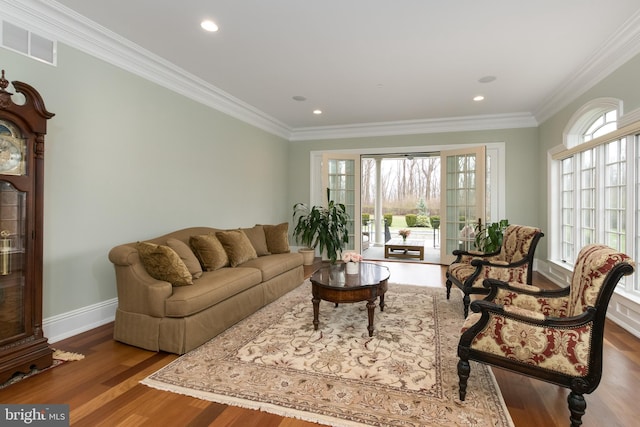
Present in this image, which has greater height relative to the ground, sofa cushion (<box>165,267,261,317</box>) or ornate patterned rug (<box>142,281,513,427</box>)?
sofa cushion (<box>165,267,261,317</box>)

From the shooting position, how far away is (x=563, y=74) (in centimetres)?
416

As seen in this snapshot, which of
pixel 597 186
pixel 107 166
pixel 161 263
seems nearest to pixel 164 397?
pixel 161 263

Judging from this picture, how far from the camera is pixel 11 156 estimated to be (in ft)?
7.60

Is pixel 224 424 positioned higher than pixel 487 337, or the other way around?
pixel 487 337

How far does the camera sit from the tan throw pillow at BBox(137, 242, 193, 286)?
9.25 feet

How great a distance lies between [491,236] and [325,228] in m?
3.07

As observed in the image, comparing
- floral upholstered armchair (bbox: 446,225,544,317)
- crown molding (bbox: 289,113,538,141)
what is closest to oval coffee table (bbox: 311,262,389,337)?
floral upholstered armchair (bbox: 446,225,544,317)

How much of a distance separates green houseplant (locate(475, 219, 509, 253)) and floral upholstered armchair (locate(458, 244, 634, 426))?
3.39 meters

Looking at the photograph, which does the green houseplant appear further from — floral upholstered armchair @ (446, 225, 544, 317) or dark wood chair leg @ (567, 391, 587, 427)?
dark wood chair leg @ (567, 391, 587, 427)

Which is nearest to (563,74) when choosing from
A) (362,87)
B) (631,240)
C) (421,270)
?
(631,240)

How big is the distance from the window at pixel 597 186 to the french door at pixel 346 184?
138 inches

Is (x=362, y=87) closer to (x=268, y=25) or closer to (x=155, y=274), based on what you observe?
(x=268, y=25)

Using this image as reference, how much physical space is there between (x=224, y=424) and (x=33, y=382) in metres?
1.50

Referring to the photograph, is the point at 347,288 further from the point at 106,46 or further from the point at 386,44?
the point at 106,46
